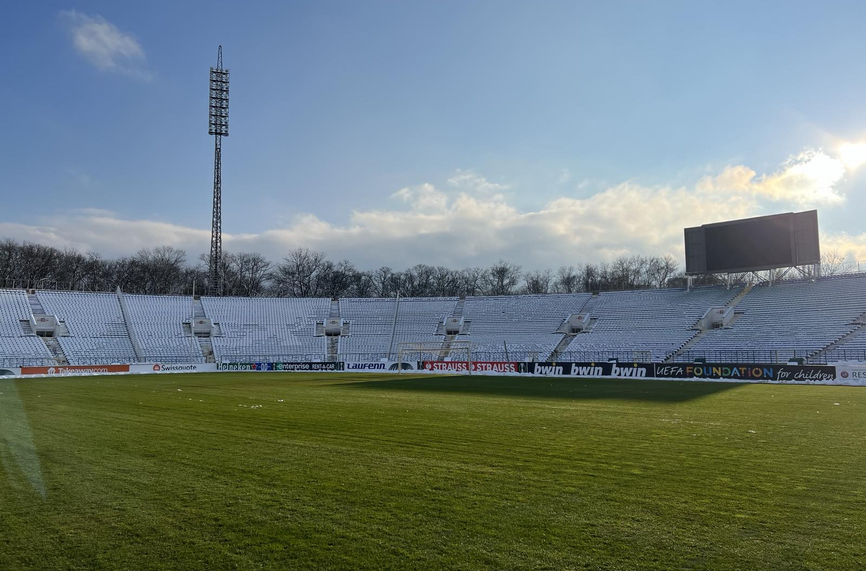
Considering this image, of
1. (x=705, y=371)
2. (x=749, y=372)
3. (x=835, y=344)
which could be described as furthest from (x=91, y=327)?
(x=835, y=344)

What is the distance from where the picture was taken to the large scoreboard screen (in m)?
48.0

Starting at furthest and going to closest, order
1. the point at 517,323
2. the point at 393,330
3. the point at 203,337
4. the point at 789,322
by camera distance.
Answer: the point at 393,330 < the point at 203,337 < the point at 517,323 < the point at 789,322

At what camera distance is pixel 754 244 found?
50000 mm

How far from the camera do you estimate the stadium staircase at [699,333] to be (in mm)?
48094

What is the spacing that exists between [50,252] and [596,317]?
74.3 m

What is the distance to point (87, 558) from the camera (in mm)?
5348

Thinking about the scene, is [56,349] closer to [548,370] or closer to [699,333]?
[548,370]

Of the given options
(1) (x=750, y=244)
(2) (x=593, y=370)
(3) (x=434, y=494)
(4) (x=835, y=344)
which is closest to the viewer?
(3) (x=434, y=494)

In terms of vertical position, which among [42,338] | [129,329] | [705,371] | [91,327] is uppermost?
[91,327]

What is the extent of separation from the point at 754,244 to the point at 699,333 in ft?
28.7

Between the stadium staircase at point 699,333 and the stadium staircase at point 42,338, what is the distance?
5249 centimetres

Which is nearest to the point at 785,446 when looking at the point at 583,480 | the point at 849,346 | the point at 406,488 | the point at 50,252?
the point at 583,480

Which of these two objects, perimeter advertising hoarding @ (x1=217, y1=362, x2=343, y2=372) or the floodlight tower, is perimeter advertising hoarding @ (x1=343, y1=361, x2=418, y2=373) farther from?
the floodlight tower

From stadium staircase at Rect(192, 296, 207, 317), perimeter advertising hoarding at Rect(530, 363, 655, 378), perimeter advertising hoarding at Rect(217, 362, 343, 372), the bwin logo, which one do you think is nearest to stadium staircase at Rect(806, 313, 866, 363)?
perimeter advertising hoarding at Rect(530, 363, 655, 378)
